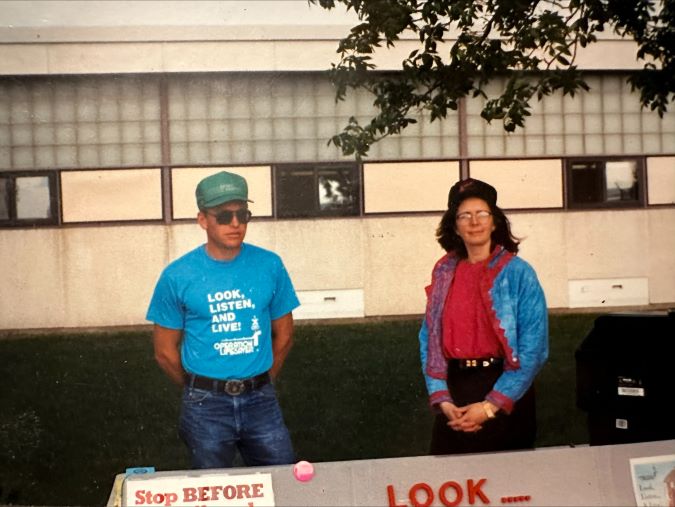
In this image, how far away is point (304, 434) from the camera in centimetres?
495

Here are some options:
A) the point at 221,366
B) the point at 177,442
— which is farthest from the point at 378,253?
the point at 177,442

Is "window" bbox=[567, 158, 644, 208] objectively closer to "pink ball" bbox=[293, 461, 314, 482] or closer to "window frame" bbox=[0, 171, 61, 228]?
"pink ball" bbox=[293, 461, 314, 482]

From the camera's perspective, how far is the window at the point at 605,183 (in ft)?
16.7

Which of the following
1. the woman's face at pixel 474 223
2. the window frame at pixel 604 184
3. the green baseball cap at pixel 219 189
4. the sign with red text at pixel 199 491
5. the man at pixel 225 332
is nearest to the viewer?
the sign with red text at pixel 199 491

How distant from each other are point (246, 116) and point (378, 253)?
958mm

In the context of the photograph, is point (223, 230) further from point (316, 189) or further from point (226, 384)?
point (226, 384)

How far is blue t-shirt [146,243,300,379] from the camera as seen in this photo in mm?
4707

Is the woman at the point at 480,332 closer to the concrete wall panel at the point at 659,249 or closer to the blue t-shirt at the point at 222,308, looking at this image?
the concrete wall panel at the point at 659,249

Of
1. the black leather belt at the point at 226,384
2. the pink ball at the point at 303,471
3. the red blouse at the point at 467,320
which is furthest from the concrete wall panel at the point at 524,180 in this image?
the pink ball at the point at 303,471

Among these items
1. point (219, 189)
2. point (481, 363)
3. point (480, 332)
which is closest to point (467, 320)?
point (480, 332)

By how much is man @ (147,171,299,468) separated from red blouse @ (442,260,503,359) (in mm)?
814

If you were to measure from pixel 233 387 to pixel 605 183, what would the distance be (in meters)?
2.19

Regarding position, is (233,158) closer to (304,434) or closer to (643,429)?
(304,434)

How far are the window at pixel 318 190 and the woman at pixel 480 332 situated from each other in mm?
507
